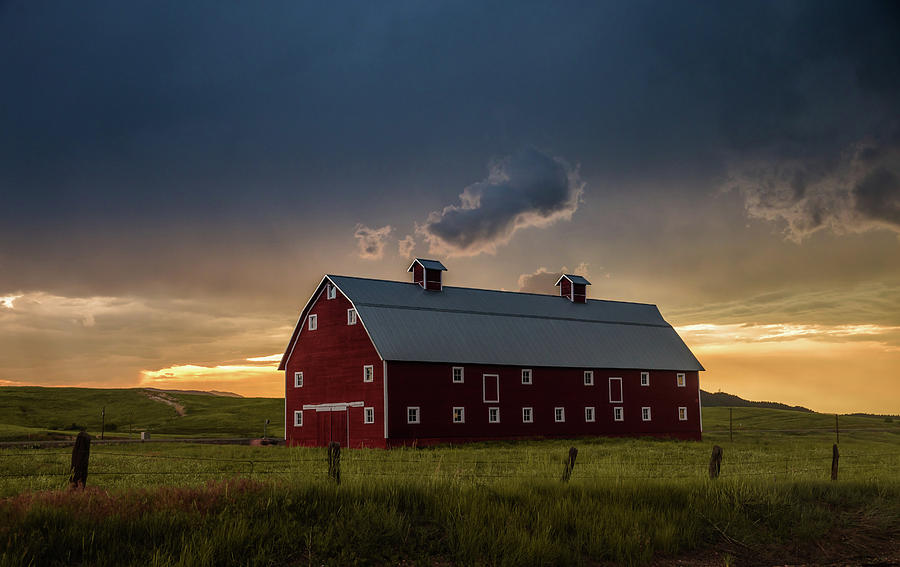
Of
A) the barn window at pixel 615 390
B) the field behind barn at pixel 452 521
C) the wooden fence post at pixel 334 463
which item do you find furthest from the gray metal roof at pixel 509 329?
the wooden fence post at pixel 334 463

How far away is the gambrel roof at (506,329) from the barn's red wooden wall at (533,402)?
77cm

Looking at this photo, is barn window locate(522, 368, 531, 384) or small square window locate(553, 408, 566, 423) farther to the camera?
small square window locate(553, 408, 566, 423)

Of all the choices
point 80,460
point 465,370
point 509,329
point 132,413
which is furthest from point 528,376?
point 132,413

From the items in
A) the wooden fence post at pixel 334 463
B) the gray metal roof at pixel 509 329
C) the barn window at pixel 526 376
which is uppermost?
the gray metal roof at pixel 509 329

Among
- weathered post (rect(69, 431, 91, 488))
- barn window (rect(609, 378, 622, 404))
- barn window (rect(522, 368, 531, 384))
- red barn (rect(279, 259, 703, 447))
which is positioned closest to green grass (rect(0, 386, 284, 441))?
red barn (rect(279, 259, 703, 447))

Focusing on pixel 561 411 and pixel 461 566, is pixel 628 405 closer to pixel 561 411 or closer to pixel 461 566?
pixel 561 411

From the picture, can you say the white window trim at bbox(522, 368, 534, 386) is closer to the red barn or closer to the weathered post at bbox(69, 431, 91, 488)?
the red barn

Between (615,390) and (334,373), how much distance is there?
65.5 ft

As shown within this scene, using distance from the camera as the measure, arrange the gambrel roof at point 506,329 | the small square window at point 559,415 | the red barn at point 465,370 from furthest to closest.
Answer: the small square window at point 559,415, the gambrel roof at point 506,329, the red barn at point 465,370

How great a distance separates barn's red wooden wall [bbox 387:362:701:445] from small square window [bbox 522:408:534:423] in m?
0.24

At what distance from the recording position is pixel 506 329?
169 ft

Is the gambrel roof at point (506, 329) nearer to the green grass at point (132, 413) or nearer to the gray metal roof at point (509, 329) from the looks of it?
the gray metal roof at point (509, 329)

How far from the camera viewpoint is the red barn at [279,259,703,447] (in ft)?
147

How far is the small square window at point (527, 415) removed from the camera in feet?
162
